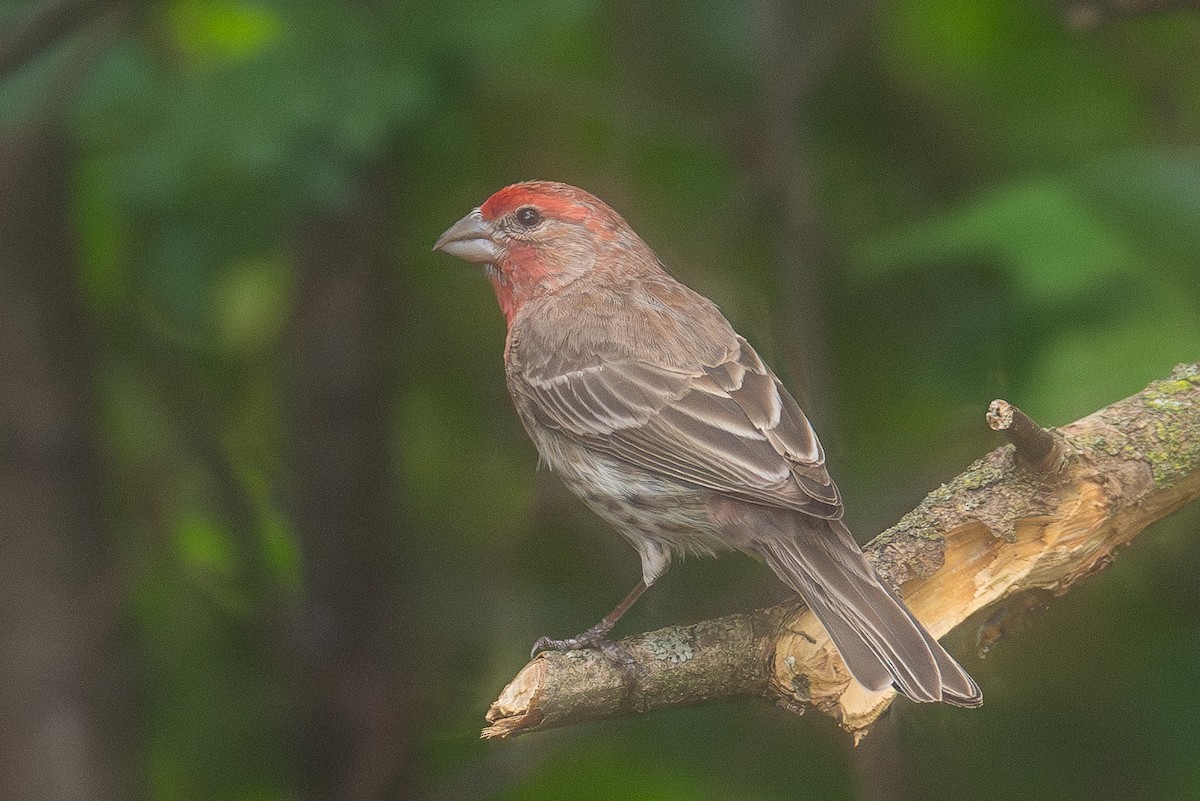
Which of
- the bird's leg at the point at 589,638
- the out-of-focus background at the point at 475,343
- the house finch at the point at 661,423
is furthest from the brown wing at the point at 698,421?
the out-of-focus background at the point at 475,343

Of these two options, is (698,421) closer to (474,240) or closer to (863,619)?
(863,619)

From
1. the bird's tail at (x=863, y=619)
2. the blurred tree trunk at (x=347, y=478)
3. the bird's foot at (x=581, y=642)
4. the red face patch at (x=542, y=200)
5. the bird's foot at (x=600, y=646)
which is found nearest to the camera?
the bird's tail at (x=863, y=619)

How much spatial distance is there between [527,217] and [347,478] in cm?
165

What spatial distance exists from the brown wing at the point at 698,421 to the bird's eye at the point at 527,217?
2.00 feet

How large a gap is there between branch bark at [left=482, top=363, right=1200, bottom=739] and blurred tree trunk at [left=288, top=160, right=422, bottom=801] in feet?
7.50

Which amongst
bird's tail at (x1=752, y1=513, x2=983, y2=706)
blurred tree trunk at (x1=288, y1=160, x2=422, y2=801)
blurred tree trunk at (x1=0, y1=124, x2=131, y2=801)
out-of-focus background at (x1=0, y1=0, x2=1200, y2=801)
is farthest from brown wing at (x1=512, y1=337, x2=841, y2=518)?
blurred tree trunk at (x1=0, y1=124, x2=131, y2=801)

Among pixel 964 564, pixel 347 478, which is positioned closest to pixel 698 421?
pixel 964 564

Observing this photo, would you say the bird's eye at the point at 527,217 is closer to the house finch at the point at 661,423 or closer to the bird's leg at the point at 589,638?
the house finch at the point at 661,423

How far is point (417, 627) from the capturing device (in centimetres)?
578

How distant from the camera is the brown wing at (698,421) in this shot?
3684 mm

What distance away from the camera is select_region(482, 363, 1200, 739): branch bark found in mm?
3343

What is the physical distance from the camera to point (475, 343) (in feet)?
19.1

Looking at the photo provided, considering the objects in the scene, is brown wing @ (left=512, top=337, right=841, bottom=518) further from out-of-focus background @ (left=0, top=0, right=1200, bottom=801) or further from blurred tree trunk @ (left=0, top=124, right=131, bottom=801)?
blurred tree trunk @ (left=0, top=124, right=131, bottom=801)

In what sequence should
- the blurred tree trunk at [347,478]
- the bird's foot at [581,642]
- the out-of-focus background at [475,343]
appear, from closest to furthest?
the bird's foot at [581,642]
the out-of-focus background at [475,343]
the blurred tree trunk at [347,478]
